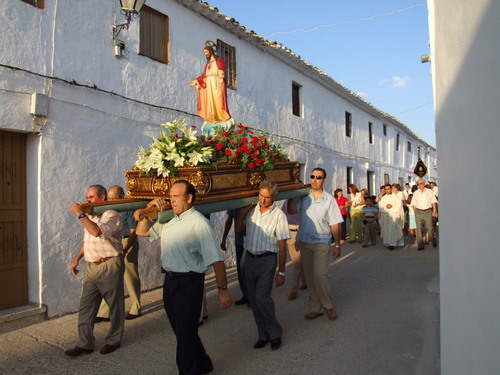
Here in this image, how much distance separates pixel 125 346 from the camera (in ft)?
15.4

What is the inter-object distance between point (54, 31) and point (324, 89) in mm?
11173

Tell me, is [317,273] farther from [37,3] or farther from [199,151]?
[37,3]

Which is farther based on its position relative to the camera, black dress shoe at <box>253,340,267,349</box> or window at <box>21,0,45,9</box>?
window at <box>21,0,45,9</box>

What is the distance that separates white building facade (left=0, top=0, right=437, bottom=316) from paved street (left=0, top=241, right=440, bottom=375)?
41.5 inches

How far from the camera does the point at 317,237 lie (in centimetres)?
536

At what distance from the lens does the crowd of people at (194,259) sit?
359cm

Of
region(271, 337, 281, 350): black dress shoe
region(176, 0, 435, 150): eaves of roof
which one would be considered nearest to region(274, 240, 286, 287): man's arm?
region(271, 337, 281, 350): black dress shoe

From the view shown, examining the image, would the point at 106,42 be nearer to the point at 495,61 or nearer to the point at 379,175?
the point at 495,61

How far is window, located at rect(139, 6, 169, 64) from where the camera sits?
25.3ft

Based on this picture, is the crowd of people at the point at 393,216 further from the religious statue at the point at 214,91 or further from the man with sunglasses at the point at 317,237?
the religious statue at the point at 214,91

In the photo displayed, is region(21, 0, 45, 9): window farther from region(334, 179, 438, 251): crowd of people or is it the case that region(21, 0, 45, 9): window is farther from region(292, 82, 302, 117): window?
region(292, 82, 302, 117): window

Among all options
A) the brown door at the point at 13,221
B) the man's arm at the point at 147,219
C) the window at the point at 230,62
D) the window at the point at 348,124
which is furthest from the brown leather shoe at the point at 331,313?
the window at the point at 348,124

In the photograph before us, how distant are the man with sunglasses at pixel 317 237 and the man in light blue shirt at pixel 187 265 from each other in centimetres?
198

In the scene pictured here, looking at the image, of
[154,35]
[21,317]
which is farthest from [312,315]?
[154,35]
